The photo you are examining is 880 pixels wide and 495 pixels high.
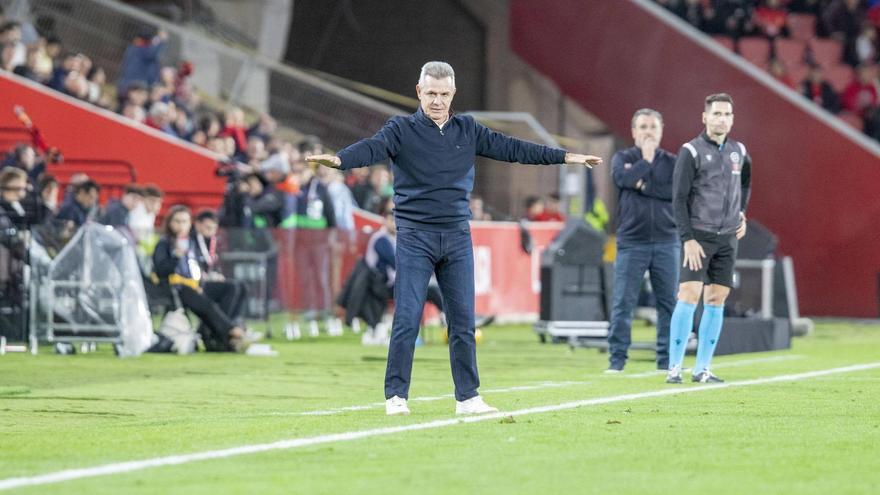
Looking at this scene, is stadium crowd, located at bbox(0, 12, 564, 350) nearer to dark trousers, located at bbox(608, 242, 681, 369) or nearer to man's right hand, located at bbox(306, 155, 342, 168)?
dark trousers, located at bbox(608, 242, 681, 369)

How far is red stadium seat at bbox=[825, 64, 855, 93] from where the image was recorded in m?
32.0

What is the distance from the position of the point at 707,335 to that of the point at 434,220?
3.77m

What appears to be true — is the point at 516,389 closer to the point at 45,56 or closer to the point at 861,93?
the point at 45,56

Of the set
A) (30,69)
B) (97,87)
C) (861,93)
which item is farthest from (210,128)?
(861,93)

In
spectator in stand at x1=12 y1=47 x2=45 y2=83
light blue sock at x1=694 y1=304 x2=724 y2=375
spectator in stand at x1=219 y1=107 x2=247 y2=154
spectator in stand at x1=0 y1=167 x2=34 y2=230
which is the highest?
spectator in stand at x1=12 y1=47 x2=45 y2=83

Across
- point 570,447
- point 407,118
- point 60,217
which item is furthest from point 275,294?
point 570,447

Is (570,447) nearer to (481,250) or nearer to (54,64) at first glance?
(481,250)

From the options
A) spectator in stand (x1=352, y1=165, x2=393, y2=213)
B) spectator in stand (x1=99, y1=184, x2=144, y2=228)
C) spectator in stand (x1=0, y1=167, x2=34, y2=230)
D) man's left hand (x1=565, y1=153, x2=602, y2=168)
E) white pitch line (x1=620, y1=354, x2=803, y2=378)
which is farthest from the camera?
spectator in stand (x1=352, y1=165, x2=393, y2=213)

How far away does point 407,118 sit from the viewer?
10289mm

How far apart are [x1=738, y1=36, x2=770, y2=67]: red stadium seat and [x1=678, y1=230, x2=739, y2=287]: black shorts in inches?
734

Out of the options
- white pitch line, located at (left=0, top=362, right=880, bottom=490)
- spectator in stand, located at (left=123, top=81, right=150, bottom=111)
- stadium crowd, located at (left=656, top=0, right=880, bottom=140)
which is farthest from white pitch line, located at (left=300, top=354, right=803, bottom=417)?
stadium crowd, located at (left=656, top=0, right=880, bottom=140)

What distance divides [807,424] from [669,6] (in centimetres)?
2239

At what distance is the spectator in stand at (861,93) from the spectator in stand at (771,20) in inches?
64.3

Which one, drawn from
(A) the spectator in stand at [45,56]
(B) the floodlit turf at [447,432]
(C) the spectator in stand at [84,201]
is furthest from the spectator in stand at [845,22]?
(B) the floodlit turf at [447,432]
